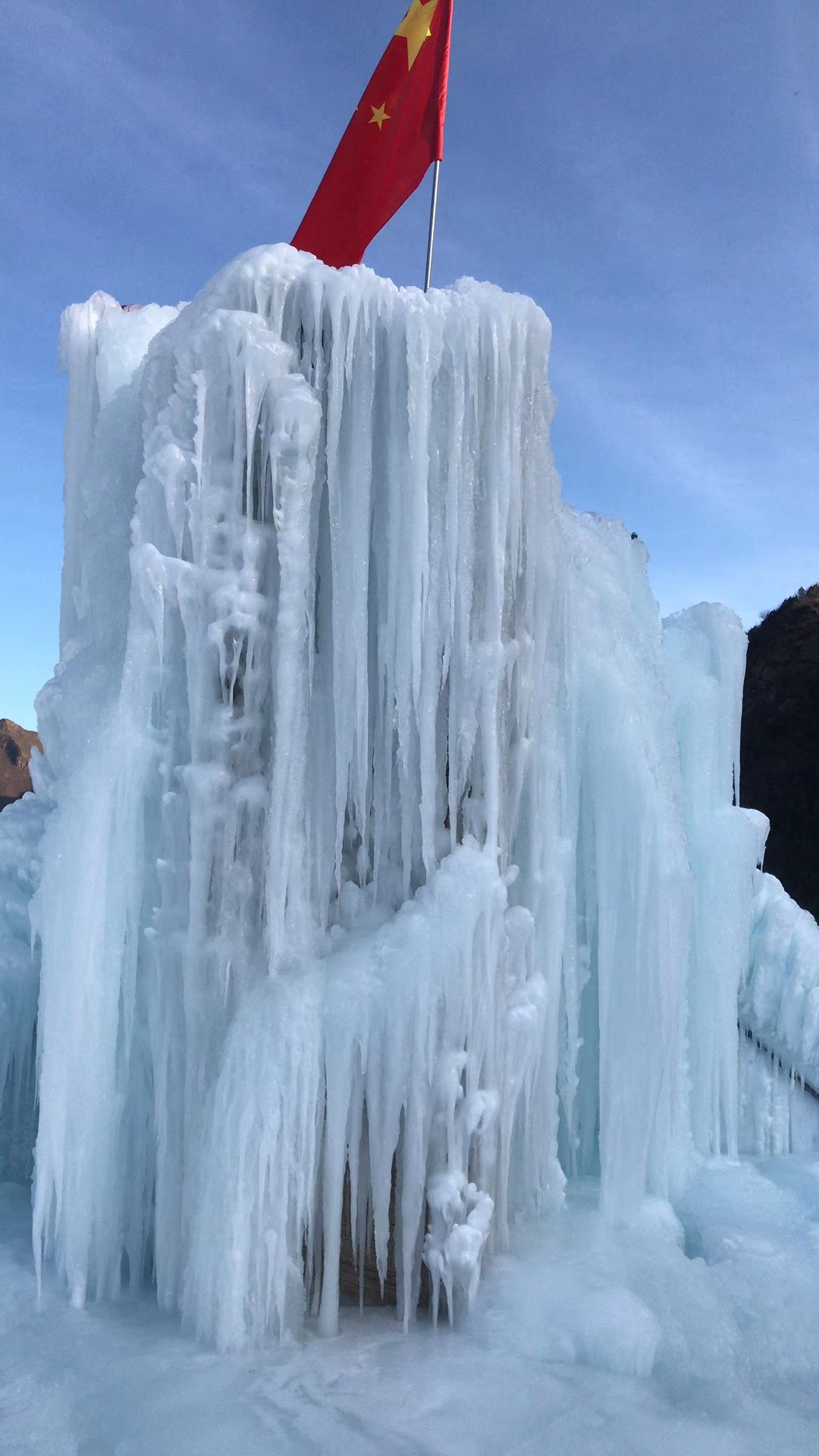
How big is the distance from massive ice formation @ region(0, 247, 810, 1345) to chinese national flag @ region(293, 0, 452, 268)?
2547mm

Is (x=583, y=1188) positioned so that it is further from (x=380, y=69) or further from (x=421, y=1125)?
(x=380, y=69)

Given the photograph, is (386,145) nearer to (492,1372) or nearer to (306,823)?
(306,823)

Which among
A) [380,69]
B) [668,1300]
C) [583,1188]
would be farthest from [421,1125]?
[380,69]

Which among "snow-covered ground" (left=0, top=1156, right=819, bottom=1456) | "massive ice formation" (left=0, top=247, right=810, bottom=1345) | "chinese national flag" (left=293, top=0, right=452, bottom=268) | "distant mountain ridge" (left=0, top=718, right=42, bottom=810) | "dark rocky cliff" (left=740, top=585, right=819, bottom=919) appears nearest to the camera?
"snow-covered ground" (left=0, top=1156, right=819, bottom=1456)

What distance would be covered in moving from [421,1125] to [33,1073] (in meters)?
3.56

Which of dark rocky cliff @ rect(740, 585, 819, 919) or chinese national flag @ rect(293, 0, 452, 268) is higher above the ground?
chinese national flag @ rect(293, 0, 452, 268)

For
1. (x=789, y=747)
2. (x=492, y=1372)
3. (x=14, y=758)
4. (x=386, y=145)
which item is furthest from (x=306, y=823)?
(x=14, y=758)

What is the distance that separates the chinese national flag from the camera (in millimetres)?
6867

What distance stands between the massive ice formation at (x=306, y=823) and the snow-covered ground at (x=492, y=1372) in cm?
24

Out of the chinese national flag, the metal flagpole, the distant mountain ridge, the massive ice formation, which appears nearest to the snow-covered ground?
the massive ice formation

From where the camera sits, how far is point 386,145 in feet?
23.3

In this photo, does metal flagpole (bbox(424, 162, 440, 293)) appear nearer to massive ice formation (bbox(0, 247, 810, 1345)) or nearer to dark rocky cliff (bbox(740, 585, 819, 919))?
massive ice formation (bbox(0, 247, 810, 1345))

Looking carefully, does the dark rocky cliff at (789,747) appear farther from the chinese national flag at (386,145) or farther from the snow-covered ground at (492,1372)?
the chinese national flag at (386,145)

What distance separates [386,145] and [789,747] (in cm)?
1415
